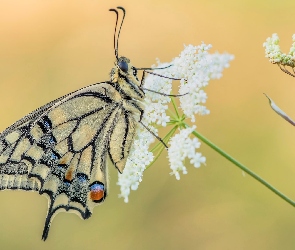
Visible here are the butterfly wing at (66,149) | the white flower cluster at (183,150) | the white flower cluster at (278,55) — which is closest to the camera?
the white flower cluster at (278,55)

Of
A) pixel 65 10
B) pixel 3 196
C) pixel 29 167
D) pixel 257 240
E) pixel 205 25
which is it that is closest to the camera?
pixel 29 167

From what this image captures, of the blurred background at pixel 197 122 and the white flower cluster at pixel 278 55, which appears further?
the blurred background at pixel 197 122

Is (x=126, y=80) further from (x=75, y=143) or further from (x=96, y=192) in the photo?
(x=96, y=192)

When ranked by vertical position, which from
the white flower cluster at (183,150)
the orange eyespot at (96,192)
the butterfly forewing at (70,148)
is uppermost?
the butterfly forewing at (70,148)

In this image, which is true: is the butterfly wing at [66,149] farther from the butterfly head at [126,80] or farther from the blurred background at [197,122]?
the blurred background at [197,122]

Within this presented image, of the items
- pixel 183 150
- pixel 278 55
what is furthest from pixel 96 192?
pixel 278 55

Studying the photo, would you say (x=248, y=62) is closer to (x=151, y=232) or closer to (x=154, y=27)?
(x=154, y=27)

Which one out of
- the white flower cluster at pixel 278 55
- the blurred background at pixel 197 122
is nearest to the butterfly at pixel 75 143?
the white flower cluster at pixel 278 55

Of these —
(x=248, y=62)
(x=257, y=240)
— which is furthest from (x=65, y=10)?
(x=257, y=240)
